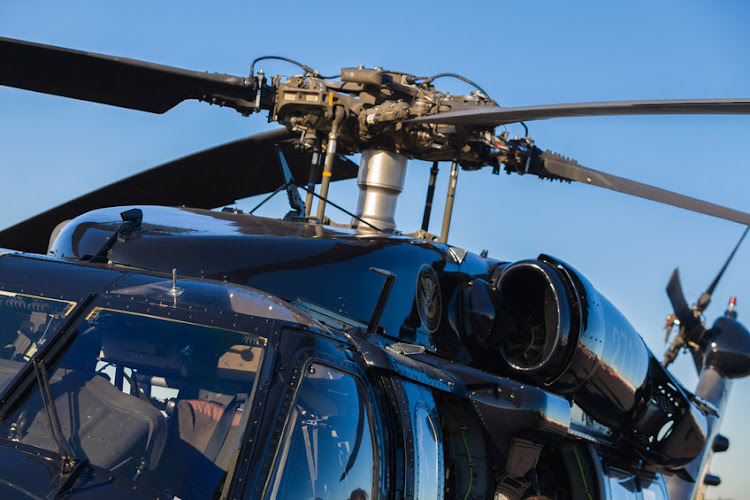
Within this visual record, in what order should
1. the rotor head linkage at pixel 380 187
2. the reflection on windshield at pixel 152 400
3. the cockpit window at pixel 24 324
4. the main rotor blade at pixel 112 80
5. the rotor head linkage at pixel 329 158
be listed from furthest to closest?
the rotor head linkage at pixel 380 187, the rotor head linkage at pixel 329 158, the main rotor blade at pixel 112 80, the cockpit window at pixel 24 324, the reflection on windshield at pixel 152 400

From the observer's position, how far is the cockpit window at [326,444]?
10.9 ft

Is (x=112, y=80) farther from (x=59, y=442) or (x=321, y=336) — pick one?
(x=59, y=442)

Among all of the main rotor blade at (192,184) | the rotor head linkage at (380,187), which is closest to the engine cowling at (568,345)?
the rotor head linkage at (380,187)

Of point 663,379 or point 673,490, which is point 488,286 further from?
point 673,490

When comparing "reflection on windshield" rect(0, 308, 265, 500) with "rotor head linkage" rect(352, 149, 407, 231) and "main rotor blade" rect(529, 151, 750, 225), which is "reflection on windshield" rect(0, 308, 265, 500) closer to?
"rotor head linkage" rect(352, 149, 407, 231)

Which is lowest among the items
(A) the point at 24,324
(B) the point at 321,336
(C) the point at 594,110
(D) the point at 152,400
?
(D) the point at 152,400

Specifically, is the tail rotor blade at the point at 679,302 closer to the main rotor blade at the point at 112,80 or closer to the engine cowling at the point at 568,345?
the engine cowling at the point at 568,345

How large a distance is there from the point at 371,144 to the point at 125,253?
2.52m

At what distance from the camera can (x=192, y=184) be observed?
7.62m

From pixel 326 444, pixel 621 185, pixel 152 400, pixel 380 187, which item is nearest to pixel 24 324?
pixel 152 400

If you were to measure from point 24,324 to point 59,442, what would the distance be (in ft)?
2.65

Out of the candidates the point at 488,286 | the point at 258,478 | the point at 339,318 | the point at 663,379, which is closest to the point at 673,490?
the point at 663,379

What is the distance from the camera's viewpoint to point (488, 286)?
6.13 metres

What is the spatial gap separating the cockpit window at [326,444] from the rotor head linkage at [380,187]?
10.7 feet
